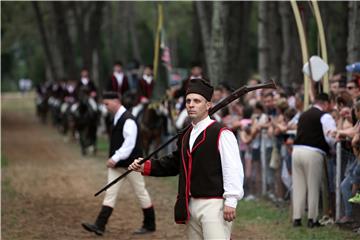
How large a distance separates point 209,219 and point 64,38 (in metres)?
30.5

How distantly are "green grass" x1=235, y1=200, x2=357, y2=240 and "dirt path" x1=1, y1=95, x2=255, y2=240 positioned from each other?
1.26 feet

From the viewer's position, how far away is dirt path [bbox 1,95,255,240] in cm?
1188

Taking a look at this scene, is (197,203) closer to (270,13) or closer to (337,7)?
(270,13)

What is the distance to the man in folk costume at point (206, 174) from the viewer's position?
23.6 ft

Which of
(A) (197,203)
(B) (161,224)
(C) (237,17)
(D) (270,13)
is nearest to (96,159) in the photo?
(C) (237,17)

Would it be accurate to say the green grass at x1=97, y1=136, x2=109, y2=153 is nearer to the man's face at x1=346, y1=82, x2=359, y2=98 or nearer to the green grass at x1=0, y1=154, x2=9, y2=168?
the green grass at x1=0, y1=154, x2=9, y2=168

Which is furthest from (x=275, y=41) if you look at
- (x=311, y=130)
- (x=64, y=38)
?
(x=311, y=130)

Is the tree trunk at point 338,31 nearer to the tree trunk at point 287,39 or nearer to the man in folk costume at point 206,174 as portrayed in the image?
the tree trunk at point 287,39

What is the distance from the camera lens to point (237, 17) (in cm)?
2497

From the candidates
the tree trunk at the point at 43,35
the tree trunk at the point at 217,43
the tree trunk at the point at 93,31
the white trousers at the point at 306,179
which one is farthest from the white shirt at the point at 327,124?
the tree trunk at the point at 43,35

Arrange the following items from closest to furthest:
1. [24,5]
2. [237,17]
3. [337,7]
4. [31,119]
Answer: [237,17] < [337,7] < [24,5] < [31,119]

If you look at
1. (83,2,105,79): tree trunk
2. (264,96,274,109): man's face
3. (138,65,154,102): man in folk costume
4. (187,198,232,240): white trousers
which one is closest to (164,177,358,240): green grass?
(264,96,274,109): man's face

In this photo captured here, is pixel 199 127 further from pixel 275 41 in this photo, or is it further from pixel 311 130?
pixel 275 41

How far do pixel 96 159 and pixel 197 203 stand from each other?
15.2m
